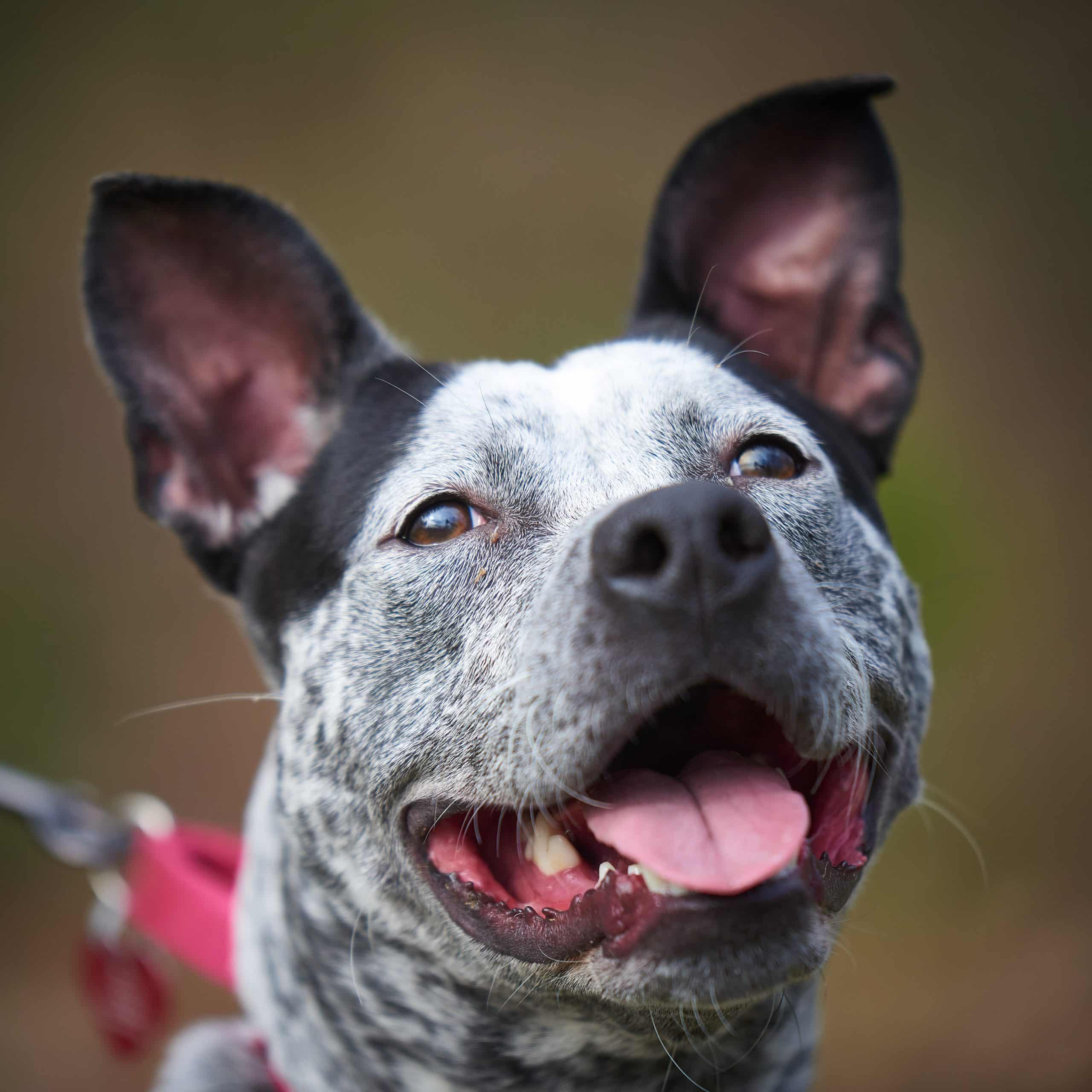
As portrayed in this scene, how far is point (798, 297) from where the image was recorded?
271 cm

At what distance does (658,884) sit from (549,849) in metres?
0.26

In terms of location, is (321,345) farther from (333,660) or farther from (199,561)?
(333,660)

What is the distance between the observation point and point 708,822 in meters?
1.64

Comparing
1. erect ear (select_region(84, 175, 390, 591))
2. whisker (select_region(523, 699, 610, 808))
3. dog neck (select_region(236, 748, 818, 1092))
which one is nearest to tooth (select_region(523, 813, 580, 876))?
whisker (select_region(523, 699, 610, 808))

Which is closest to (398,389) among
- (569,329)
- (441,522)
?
(441,522)

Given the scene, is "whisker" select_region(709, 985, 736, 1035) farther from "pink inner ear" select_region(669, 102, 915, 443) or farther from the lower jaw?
"pink inner ear" select_region(669, 102, 915, 443)

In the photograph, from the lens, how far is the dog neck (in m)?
1.96

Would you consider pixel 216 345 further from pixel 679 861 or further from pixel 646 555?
pixel 679 861

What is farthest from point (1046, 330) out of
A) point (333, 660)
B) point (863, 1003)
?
point (333, 660)

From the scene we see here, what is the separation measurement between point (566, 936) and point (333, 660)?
74 centimetres

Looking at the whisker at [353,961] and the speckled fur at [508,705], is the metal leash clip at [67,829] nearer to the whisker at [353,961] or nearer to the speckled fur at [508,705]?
the speckled fur at [508,705]

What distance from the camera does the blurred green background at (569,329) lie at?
4.87 m

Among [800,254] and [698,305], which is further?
[800,254]

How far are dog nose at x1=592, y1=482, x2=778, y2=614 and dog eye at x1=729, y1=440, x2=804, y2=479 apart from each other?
514 mm
